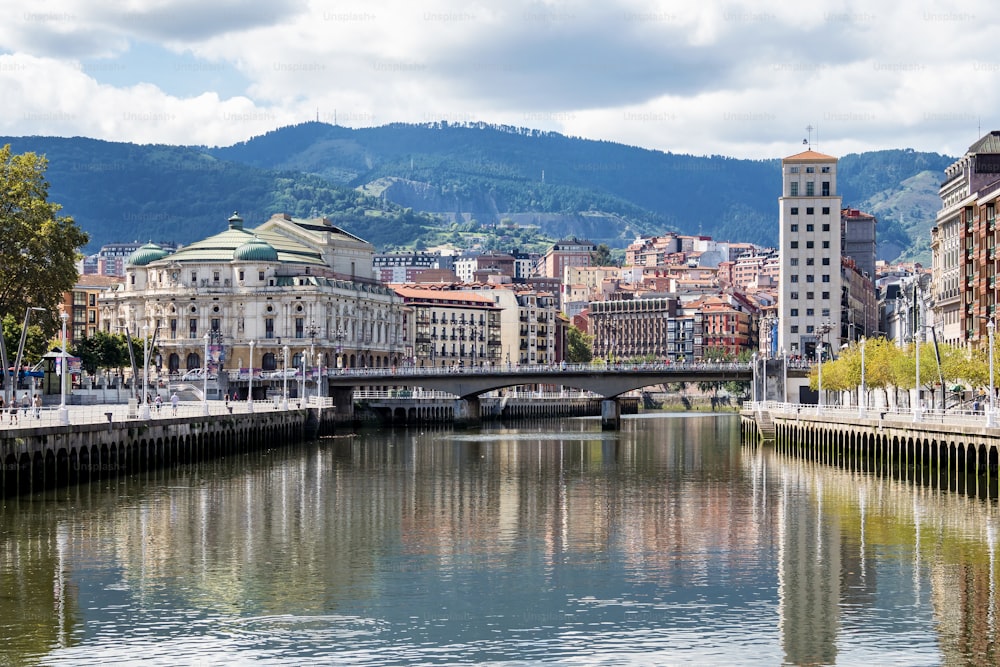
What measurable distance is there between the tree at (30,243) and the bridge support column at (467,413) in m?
64.9

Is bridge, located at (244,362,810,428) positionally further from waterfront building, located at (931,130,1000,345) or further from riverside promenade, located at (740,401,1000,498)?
riverside promenade, located at (740,401,1000,498)

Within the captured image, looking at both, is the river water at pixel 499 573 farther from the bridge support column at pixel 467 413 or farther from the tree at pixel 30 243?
the bridge support column at pixel 467 413

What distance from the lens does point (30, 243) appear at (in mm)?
119625

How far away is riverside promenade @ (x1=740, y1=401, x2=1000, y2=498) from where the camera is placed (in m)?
78.8

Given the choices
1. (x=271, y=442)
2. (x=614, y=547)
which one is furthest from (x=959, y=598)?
(x=271, y=442)

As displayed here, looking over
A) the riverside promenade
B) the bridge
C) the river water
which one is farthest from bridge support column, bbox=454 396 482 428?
the river water

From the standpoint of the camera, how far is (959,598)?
46719mm

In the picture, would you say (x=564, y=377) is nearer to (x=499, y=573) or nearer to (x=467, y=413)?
(x=467, y=413)

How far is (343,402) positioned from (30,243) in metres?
76.8

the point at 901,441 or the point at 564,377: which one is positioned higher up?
the point at 564,377

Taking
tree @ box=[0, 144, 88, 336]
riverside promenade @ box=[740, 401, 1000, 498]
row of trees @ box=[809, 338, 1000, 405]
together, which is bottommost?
riverside promenade @ box=[740, 401, 1000, 498]

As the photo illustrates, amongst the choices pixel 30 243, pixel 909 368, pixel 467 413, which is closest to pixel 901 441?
pixel 909 368

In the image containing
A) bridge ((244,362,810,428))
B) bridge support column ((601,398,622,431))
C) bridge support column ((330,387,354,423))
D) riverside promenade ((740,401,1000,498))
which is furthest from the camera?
bridge support column ((330,387,354,423))

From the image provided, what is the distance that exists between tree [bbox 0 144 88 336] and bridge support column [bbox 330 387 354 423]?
218ft
